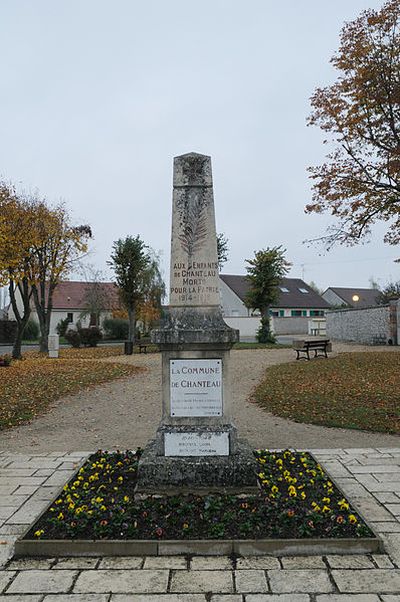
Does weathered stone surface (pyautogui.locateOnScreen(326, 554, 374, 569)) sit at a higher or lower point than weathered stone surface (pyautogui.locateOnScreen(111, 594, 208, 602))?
higher

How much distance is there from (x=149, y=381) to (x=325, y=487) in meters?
10.1

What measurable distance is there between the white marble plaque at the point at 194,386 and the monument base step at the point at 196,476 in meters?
0.48

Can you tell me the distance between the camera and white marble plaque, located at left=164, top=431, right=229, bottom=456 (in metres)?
4.60

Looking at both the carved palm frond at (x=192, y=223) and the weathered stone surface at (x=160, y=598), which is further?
the carved palm frond at (x=192, y=223)

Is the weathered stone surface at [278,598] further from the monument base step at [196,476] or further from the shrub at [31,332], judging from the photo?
the shrub at [31,332]

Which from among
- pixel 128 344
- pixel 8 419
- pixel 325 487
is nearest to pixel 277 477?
pixel 325 487

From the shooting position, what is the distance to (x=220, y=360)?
4676 millimetres

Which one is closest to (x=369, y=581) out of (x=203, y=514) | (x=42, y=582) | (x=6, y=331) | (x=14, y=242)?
(x=203, y=514)

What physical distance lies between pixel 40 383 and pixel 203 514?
10028 mm

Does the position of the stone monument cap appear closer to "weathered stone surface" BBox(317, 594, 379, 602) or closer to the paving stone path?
the paving stone path

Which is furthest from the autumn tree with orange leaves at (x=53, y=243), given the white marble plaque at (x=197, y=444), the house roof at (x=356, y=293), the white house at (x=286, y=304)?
the house roof at (x=356, y=293)

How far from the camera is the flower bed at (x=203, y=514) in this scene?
366 centimetres

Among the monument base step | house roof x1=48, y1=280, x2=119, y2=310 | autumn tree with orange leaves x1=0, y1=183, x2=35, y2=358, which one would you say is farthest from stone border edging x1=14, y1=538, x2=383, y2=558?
house roof x1=48, y1=280, x2=119, y2=310

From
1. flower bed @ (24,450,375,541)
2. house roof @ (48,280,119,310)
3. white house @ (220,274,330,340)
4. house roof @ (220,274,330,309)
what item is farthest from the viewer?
house roof @ (220,274,330,309)
